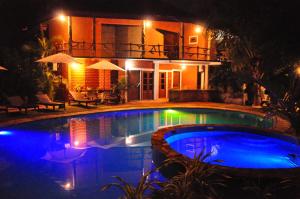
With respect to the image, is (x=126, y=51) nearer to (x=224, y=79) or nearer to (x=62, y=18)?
(x=62, y=18)

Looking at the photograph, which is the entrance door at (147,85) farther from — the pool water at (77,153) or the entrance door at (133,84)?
the pool water at (77,153)

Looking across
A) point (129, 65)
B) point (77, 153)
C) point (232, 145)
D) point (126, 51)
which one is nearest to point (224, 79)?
point (129, 65)

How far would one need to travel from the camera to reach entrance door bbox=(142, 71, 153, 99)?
2263 cm

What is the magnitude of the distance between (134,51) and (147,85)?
114 inches

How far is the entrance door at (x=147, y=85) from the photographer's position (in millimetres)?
22634

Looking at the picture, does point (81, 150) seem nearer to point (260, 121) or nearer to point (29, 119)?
point (29, 119)

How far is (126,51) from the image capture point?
21.6 metres

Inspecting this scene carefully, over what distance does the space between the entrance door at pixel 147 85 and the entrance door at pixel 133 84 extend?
50 centimetres

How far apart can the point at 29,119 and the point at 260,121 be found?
1095 cm

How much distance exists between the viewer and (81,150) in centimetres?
925

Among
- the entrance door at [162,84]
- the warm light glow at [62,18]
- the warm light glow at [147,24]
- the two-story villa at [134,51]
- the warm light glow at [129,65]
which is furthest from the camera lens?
the entrance door at [162,84]

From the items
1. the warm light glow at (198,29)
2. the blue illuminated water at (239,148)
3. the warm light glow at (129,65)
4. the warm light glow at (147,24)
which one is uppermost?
the warm light glow at (147,24)

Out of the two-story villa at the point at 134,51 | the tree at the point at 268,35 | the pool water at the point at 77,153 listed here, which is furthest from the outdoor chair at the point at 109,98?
the tree at the point at 268,35

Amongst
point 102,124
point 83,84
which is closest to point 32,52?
point 83,84
